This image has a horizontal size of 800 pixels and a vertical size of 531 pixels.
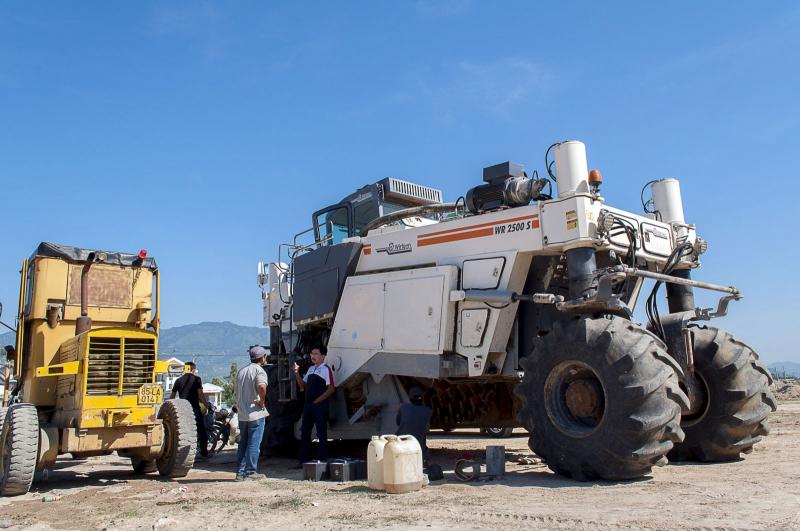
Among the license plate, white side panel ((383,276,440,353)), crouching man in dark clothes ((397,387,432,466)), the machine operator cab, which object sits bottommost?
crouching man in dark clothes ((397,387,432,466))

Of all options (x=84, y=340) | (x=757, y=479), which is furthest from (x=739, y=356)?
(x=84, y=340)

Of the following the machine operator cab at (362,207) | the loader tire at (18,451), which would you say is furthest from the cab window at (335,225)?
the loader tire at (18,451)

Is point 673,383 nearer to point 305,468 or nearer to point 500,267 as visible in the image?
point 500,267

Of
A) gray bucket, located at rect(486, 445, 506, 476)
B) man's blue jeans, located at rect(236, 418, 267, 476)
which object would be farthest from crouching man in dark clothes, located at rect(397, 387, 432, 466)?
man's blue jeans, located at rect(236, 418, 267, 476)

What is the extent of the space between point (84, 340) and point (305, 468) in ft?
9.73

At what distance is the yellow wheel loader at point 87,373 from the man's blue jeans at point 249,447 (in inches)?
25.6

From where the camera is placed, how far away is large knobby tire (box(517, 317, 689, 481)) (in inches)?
268

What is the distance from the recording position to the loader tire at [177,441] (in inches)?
347

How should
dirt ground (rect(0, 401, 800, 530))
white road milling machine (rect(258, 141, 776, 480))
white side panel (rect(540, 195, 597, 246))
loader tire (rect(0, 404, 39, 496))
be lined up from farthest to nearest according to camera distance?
white side panel (rect(540, 195, 597, 246)) → loader tire (rect(0, 404, 39, 496)) → white road milling machine (rect(258, 141, 776, 480)) → dirt ground (rect(0, 401, 800, 530))

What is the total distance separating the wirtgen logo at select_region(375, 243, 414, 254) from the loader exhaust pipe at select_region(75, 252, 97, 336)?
3.81m

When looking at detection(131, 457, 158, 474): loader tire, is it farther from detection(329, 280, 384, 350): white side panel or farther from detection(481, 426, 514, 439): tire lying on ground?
detection(481, 426, 514, 439): tire lying on ground

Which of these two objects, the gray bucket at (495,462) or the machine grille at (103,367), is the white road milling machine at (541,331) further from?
the machine grille at (103,367)

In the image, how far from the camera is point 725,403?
8.39m

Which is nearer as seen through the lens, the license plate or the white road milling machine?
the white road milling machine
